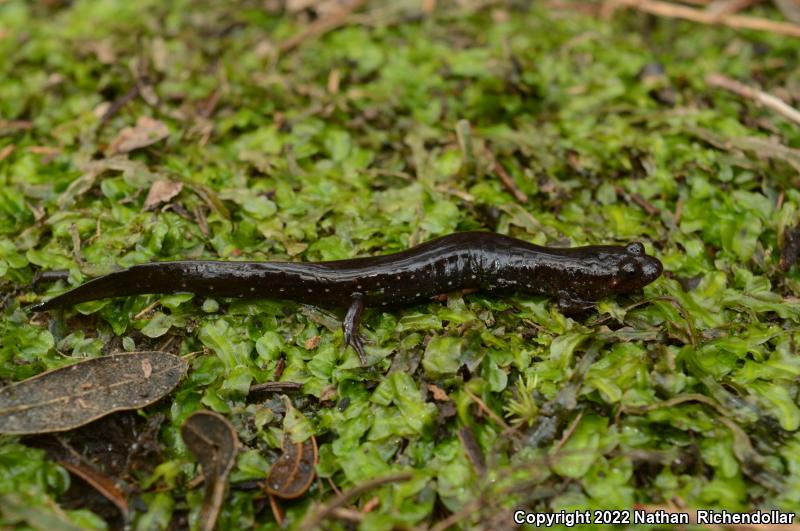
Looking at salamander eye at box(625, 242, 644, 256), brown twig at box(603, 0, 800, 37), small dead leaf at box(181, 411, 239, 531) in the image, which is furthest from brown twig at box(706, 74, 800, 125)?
small dead leaf at box(181, 411, 239, 531)

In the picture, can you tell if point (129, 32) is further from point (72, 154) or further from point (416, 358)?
point (416, 358)

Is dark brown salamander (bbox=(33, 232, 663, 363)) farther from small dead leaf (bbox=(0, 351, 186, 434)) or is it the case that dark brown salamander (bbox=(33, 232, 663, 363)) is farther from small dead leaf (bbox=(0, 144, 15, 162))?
small dead leaf (bbox=(0, 144, 15, 162))

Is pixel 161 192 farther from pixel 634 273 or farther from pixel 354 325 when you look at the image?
pixel 634 273

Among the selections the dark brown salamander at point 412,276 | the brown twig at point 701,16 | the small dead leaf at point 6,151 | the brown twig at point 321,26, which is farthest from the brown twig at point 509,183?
the small dead leaf at point 6,151

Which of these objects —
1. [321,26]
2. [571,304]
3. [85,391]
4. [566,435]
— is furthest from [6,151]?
[566,435]

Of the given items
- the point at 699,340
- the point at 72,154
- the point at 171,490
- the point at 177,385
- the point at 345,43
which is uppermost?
the point at 345,43

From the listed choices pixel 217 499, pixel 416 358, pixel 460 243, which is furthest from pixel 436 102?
pixel 217 499
